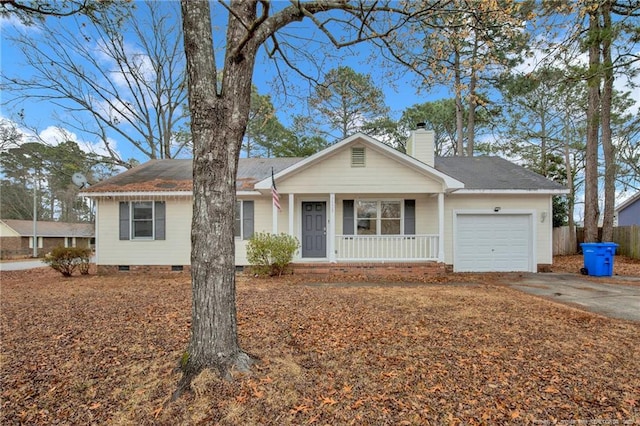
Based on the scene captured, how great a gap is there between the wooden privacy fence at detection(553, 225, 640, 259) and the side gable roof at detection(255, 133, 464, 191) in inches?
375

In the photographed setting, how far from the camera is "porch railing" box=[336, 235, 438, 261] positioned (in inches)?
386

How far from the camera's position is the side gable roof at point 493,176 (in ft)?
32.4

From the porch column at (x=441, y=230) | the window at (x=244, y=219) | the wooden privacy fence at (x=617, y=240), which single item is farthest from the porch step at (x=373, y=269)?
the wooden privacy fence at (x=617, y=240)

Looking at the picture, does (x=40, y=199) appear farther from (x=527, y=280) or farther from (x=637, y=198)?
(x=637, y=198)

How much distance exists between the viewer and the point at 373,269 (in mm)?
9414

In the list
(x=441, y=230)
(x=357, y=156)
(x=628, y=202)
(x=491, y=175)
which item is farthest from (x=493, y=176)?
(x=628, y=202)

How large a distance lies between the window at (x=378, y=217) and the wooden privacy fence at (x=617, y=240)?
971 cm

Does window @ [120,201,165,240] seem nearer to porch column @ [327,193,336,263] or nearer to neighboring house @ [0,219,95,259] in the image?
porch column @ [327,193,336,263]

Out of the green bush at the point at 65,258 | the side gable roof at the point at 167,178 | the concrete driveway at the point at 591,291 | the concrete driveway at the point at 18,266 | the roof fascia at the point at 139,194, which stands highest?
the side gable roof at the point at 167,178

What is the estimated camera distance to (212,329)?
9.68ft

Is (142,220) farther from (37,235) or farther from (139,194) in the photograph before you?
(37,235)

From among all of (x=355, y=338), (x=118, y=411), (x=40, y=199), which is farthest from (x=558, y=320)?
(x=40, y=199)

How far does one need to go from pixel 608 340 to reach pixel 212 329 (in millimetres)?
4824

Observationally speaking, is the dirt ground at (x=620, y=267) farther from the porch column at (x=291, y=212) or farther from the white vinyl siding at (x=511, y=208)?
the porch column at (x=291, y=212)
